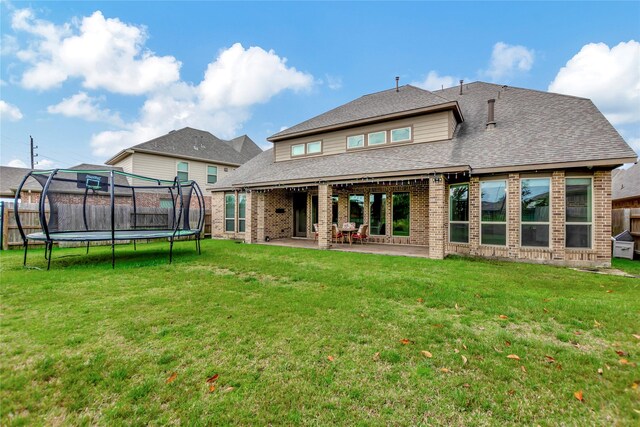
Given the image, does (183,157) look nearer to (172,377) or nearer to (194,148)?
(194,148)

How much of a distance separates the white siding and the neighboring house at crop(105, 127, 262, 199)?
28.4 feet

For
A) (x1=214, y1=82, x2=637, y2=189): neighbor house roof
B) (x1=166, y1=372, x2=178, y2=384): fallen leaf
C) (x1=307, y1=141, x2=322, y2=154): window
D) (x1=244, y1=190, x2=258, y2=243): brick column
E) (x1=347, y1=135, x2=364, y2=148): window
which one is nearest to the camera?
(x1=166, y1=372, x2=178, y2=384): fallen leaf

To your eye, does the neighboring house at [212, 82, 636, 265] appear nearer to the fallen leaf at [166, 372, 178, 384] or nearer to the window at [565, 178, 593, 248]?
the window at [565, 178, 593, 248]

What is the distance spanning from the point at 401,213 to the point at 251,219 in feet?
22.2

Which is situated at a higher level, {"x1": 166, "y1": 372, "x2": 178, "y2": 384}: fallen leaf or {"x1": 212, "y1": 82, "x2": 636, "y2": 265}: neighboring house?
{"x1": 212, "y1": 82, "x2": 636, "y2": 265}: neighboring house

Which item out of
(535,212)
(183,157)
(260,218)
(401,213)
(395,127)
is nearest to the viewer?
(535,212)

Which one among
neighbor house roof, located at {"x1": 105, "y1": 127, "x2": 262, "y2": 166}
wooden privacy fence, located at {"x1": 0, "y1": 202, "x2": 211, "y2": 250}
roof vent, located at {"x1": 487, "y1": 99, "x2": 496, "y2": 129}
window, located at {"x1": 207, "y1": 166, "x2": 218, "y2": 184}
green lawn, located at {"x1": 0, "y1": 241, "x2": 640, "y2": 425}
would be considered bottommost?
green lawn, located at {"x1": 0, "y1": 241, "x2": 640, "y2": 425}

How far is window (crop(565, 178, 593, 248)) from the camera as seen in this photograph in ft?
24.3

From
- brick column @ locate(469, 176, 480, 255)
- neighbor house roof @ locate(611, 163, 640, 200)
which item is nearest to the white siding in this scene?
brick column @ locate(469, 176, 480, 255)

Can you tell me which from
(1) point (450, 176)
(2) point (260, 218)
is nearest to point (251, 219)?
(2) point (260, 218)

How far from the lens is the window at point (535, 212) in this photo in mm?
7809

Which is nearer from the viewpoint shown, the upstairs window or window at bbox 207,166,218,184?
the upstairs window

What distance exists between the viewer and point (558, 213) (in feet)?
24.9

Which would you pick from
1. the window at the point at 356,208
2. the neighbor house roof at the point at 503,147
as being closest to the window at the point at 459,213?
the neighbor house roof at the point at 503,147
